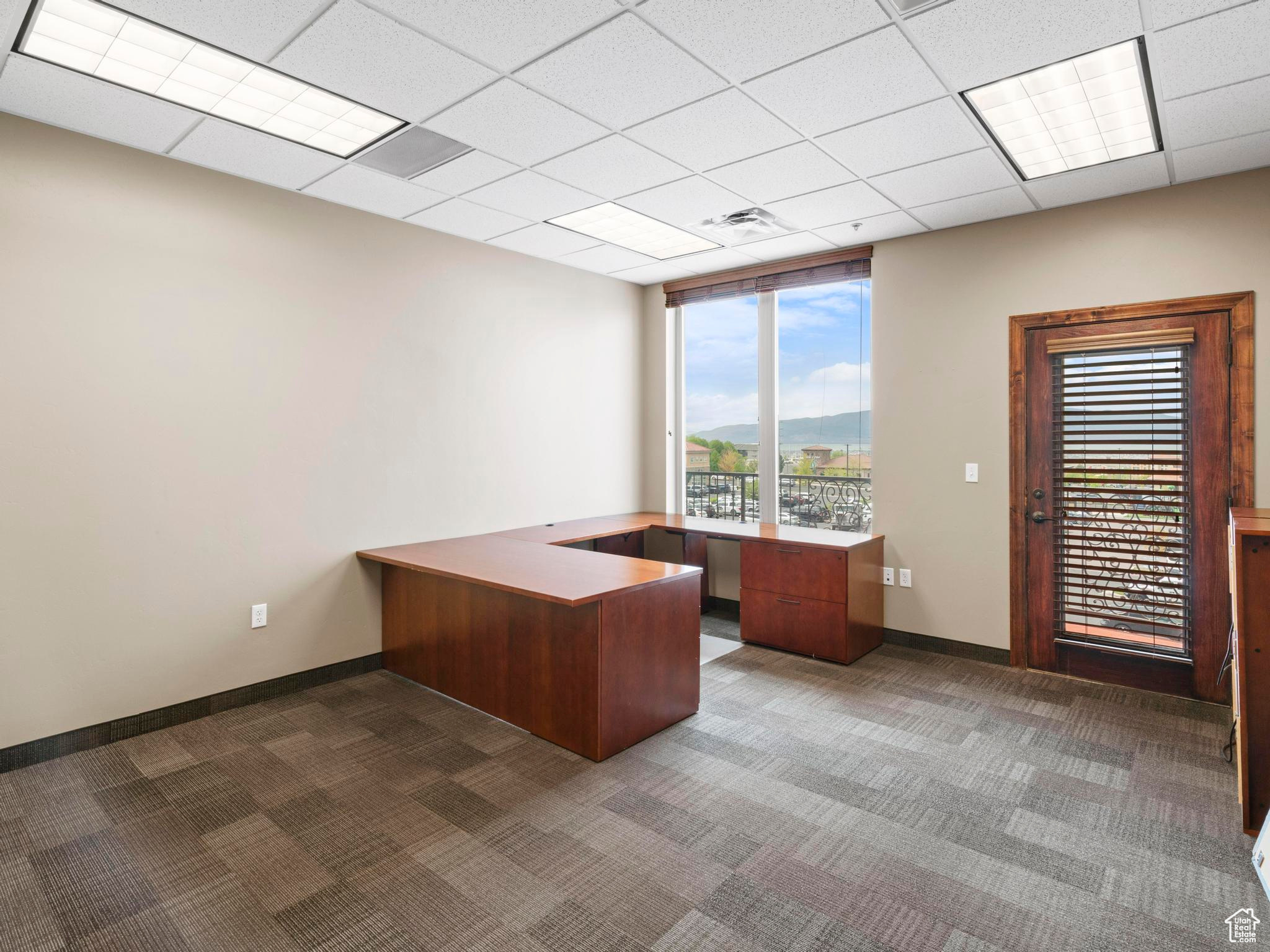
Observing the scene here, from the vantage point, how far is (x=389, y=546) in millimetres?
3895

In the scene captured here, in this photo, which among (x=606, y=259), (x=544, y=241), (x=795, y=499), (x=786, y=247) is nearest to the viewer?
(x=544, y=241)

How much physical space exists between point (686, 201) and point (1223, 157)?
7.79ft

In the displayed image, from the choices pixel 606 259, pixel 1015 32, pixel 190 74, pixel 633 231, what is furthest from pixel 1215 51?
pixel 190 74

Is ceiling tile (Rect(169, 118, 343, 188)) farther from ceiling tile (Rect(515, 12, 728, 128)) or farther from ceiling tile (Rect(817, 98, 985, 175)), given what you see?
ceiling tile (Rect(817, 98, 985, 175))

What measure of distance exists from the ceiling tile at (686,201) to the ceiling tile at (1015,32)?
1.27 meters

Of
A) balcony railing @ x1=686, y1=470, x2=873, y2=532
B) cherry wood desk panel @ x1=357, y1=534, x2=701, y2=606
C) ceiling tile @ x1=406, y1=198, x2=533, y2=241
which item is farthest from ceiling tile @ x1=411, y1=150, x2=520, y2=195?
balcony railing @ x1=686, y1=470, x2=873, y2=532

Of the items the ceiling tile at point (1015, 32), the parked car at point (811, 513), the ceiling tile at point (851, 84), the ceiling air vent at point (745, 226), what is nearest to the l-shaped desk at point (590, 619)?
the parked car at point (811, 513)

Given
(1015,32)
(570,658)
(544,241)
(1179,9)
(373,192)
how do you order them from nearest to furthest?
(1179,9), (1015,32), (570,658), (373,192), (544,241)

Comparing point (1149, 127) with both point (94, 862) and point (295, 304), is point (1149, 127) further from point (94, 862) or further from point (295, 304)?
point (94, 862)

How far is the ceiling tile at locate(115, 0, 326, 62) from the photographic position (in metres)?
1.96

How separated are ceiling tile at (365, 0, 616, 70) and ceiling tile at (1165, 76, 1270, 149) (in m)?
2.17

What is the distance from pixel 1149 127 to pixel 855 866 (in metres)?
3.00

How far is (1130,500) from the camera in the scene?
3.51 m

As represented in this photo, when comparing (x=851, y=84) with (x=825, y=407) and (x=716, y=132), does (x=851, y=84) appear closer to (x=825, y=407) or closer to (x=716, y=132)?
(x=716, y=132)
